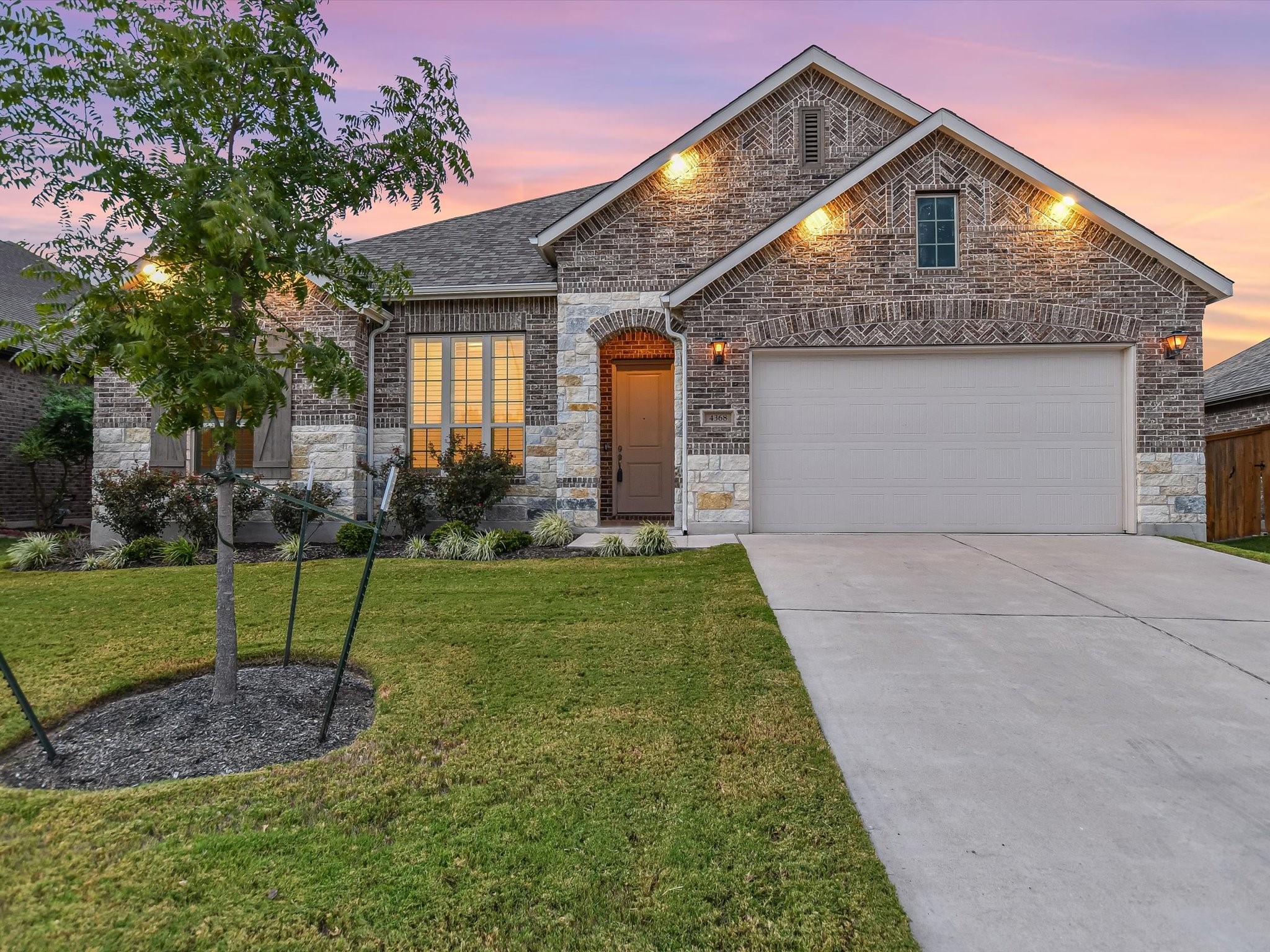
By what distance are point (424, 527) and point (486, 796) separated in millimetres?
8377

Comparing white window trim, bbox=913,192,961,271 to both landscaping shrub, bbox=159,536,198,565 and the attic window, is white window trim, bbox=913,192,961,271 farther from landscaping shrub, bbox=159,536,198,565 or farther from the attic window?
landscaping shrub, bbox=159,536,198,565

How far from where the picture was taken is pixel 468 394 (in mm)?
11219

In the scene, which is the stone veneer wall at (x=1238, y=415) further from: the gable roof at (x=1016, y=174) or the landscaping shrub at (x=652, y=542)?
the landscaping shrub at (x=652, y=542)

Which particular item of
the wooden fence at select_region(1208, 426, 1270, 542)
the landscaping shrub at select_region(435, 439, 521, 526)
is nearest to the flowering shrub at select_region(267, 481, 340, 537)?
the landscaping shrub at select_region(435, 439, 521, 526)

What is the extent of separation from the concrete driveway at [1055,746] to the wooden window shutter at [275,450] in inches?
319

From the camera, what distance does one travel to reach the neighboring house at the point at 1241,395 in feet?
46.9

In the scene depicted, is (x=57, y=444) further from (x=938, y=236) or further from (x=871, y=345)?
(x=938, y=236)

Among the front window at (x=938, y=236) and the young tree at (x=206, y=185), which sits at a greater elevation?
the front window at (x=938, y=236)

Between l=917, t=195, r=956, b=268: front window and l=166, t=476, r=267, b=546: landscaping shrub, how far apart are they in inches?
402

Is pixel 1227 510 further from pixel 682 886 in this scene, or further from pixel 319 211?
pixel 319 211

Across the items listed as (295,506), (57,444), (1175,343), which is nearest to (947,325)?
(1175,343)

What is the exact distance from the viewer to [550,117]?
1517cm

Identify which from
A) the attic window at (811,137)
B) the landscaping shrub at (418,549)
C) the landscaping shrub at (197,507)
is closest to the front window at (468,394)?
the landscaping shrub at (418,549)

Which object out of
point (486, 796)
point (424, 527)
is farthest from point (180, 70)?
point (424, 527)
